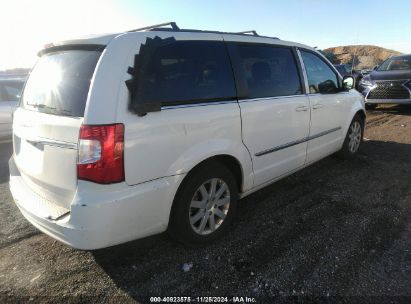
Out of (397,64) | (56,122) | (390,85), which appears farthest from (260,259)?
(397,64)

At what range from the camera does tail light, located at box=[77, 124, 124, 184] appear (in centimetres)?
230

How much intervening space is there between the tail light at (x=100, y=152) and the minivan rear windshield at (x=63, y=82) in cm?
19

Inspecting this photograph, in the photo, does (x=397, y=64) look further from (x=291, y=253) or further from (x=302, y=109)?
(x=291, y=253)

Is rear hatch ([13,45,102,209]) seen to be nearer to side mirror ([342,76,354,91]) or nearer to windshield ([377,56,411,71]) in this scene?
side mirror ([342,76,354,91])

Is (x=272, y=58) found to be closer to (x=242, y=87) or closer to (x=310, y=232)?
(x=242, y=87)

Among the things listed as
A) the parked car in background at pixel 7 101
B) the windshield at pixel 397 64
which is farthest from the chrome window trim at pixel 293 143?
the windshield at pixel 397 64

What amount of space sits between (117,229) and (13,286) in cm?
102

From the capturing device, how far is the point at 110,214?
2385 mm

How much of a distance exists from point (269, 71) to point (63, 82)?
6.93 feet

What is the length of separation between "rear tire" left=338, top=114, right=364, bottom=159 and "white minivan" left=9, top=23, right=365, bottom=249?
81.3 inches

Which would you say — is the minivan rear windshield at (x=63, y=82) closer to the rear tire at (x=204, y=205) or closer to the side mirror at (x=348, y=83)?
the rear tire at (x=204, y=205)

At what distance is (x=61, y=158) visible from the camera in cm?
244

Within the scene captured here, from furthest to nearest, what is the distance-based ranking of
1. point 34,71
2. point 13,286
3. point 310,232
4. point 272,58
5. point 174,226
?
point 272,58 → point 310,232 → point 34,71 → point 174,226 → point 13,286

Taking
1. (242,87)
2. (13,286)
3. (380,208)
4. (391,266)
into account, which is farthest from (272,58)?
(13,286)
